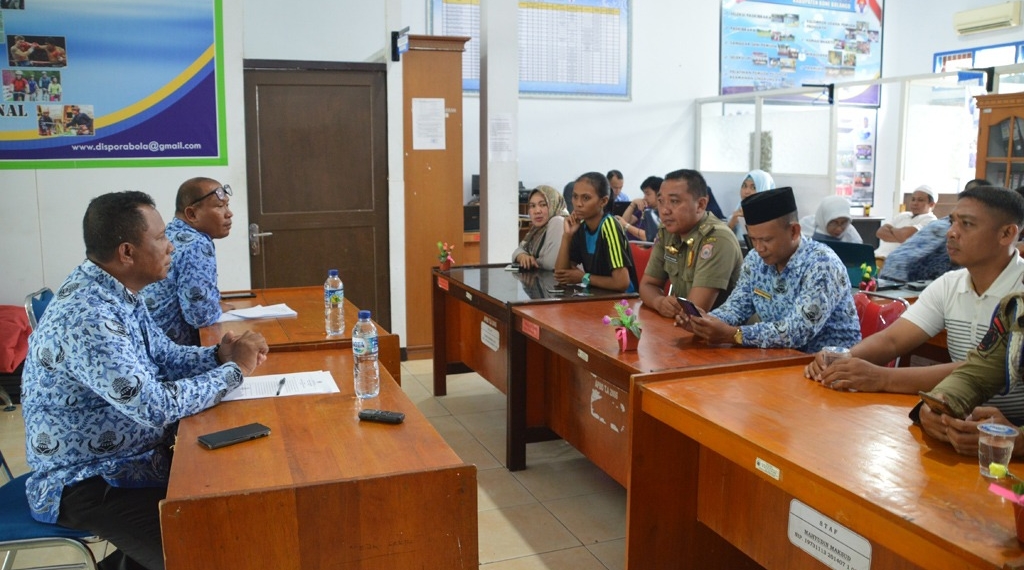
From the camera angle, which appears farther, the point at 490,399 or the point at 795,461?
the point at 490,399

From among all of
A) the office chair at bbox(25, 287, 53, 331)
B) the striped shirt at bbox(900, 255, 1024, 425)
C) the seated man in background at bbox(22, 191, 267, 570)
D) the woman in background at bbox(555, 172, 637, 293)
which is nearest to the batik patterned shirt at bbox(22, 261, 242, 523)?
the seated man in background at bbox(22, 191, 267, 570)

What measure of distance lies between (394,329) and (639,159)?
4.95 metres

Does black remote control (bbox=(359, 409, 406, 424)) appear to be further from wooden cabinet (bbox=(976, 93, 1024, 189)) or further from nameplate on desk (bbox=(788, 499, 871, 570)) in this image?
wooden cabinet (bbox=(976, 93, 1024, 189))

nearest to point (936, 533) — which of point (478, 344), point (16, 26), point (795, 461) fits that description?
point (795, 461)

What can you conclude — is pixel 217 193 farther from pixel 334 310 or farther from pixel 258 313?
pixel 334 310

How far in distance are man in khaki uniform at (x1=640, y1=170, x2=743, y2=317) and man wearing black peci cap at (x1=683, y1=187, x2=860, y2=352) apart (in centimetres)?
50

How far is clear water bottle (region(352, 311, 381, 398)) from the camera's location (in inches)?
96.7

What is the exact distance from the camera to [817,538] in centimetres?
197

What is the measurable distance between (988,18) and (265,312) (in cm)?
880

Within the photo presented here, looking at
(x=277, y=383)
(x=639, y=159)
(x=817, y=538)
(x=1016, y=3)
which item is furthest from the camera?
(x=639, y=159)

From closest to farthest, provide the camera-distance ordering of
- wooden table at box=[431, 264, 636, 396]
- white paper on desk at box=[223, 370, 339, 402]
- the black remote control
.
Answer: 1. the black remote control
2. white paper on desk at box=[223, 370, 339, 402]
3. wooden table at box=[431, 264, 636, 396]

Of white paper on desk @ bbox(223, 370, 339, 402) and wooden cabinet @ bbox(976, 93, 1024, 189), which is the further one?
wooden cabinet @ bbox(976, 93, 1024, 189)

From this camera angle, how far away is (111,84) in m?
5.17

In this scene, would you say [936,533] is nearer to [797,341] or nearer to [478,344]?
[797,341]
